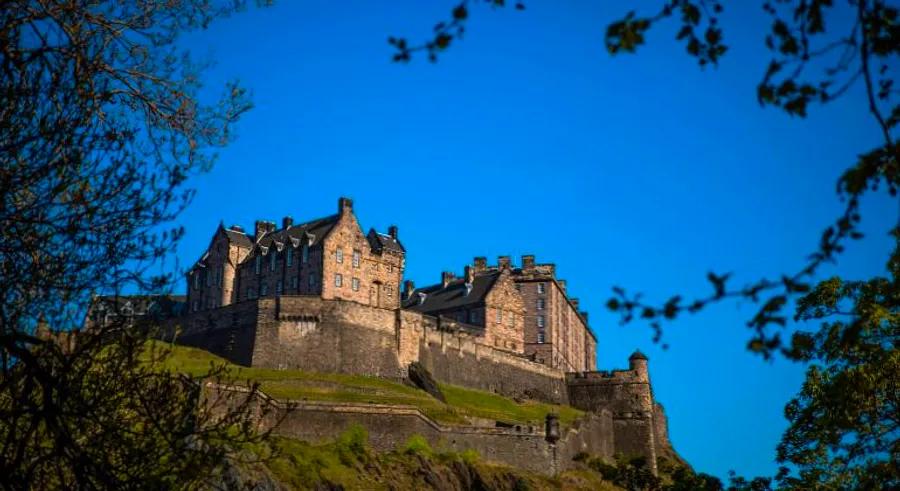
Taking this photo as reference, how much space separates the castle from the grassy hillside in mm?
1722

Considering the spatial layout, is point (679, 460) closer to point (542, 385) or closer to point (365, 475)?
point (542, 385)

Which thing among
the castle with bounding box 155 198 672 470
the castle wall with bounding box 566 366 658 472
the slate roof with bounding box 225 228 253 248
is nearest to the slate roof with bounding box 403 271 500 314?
the castle with bounding box 155 198 672 470

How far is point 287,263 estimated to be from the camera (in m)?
75.5

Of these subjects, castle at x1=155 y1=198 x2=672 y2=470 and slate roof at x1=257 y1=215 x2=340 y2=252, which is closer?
castle at x1=155 y1=198 x2=672 y2=470

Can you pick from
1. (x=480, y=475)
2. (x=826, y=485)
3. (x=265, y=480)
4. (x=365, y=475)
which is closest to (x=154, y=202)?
(x=826, y=485)

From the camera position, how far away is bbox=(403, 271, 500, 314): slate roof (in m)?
85.8

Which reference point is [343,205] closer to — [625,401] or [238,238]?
[238,238]

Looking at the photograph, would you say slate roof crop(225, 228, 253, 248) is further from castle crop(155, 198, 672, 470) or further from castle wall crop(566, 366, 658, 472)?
castle wall crop(566, 366, 658, 472)

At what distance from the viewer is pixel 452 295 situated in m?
88.2

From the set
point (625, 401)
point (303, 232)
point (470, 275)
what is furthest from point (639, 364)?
point (303, 232)

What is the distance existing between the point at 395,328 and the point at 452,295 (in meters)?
16.6

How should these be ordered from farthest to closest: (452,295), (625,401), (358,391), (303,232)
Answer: (452,295) < (625,401) < (303,232) < (358,391)

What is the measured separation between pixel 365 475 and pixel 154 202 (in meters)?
39.6

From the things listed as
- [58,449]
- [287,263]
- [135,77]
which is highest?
[287,263]
